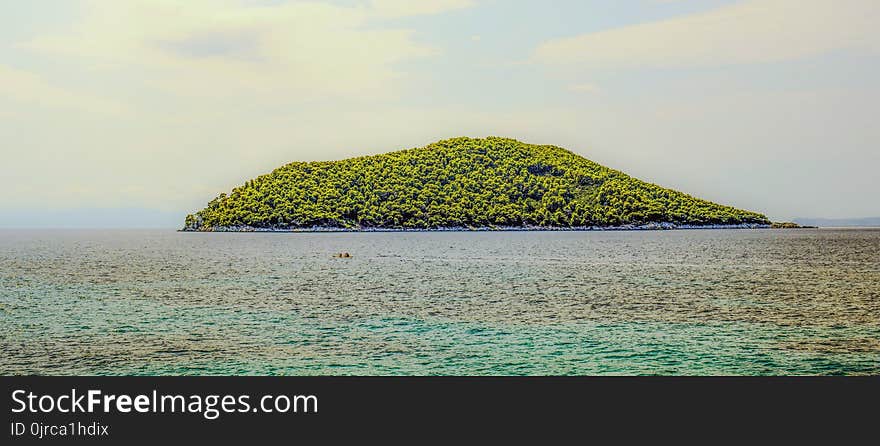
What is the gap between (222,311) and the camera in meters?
44.4

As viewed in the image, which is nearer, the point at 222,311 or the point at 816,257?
the point at 222,311

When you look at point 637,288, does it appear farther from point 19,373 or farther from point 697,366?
point 19,373
